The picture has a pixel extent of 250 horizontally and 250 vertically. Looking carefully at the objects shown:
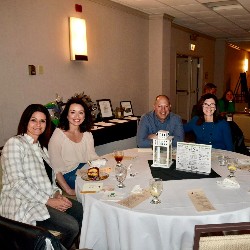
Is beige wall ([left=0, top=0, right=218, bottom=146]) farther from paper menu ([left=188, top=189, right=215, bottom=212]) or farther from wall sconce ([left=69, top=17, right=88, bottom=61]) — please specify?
paper menu ([left=188, top=189, right=215, bottom=212])

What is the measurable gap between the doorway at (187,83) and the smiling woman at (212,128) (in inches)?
227

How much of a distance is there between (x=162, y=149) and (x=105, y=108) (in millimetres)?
2786

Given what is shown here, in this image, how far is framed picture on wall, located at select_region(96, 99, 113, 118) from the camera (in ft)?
16.1

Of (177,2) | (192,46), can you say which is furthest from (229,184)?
(192,46)

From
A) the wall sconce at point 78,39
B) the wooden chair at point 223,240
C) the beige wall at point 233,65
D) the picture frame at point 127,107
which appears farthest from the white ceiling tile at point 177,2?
the beige wall at point 233,65

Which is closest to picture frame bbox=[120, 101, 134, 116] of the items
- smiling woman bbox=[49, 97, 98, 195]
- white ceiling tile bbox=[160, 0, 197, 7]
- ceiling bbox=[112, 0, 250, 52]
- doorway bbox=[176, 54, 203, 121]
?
ceiling bbox=[112, 0, 250, 52]

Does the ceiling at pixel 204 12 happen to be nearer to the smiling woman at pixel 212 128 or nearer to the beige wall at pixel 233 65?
the beige wall at pixel 233 65

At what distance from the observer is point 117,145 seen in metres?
4.48

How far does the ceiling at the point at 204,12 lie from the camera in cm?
520

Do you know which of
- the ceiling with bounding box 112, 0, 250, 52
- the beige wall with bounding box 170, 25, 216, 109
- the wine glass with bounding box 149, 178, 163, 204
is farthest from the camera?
the beige wall with bounding box 170, 25, 216, 109

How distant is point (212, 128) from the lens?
3.15 metres

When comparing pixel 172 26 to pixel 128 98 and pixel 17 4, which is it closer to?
pixel 128 98

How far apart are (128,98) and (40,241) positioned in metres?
4.74

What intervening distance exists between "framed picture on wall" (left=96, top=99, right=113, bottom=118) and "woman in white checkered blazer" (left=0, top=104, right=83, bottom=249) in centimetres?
262
